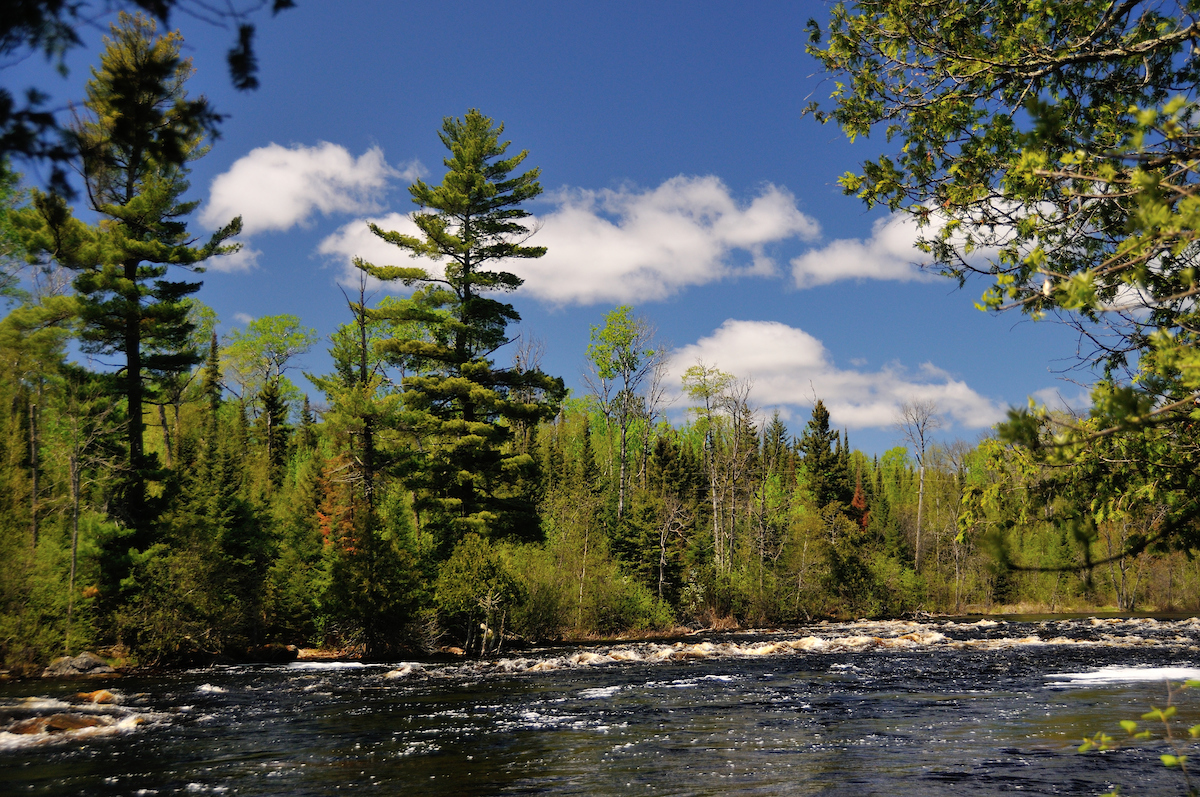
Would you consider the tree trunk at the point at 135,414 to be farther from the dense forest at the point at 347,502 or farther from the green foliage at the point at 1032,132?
the green foliage at the point at 1032,132

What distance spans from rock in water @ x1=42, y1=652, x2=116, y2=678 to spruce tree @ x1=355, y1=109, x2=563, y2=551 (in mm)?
11583

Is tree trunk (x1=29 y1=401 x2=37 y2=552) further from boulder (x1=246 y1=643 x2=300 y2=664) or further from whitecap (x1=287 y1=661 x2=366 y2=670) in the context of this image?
whitecap (x1=287 y1=661 x2=366 y2=670)

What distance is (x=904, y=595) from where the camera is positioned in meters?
48.1

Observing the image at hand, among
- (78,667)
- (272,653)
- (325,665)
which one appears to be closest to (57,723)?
(78,667)

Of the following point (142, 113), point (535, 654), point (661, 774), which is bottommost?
point (535, 654)

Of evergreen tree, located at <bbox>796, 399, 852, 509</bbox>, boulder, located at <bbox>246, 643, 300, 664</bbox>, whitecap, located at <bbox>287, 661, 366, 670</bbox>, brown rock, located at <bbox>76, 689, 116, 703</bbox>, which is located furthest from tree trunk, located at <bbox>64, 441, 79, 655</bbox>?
evergreen tree, located at <bbox>796, 399, 852, 509</bbox>

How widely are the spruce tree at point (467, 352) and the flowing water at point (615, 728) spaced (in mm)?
9021

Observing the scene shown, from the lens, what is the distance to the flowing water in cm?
902

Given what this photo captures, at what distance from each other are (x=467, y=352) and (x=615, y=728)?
72.9 ft

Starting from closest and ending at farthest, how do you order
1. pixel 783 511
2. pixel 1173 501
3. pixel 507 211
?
1. pixel 1173 501
2. pixel 507 211
3. pixel 783 511

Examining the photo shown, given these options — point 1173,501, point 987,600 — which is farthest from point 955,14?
point 987,600

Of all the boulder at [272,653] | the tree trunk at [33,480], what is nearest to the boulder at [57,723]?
the tree trunk at [33,480]

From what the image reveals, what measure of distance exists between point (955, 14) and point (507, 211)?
94.0 ft

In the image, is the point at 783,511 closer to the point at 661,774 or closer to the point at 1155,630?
the point at 1155,630
